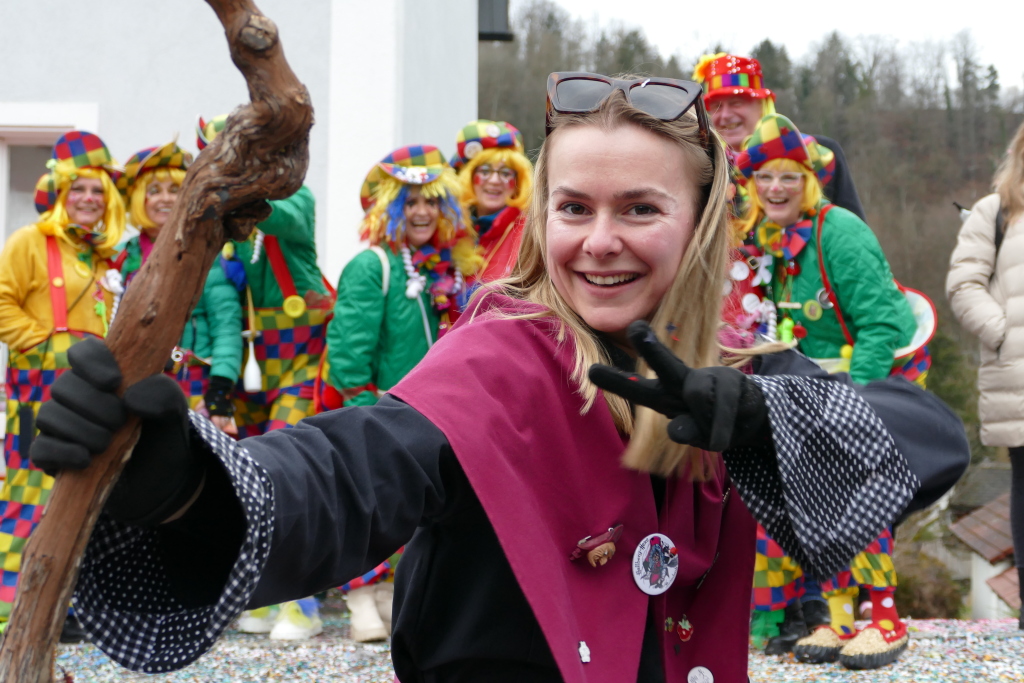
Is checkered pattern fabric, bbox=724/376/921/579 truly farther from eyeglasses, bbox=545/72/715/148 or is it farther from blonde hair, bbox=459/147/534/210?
blonde hair, bbox=459/147/534/210

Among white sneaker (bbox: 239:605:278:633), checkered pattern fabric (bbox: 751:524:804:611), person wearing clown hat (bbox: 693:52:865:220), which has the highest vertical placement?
person wearing clown hat (bbox: 693:52:865:220)

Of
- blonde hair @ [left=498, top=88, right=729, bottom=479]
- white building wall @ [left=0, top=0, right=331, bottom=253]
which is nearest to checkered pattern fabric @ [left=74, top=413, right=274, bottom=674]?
blonde hair @ [left=498, top=88, right=729, bottom=479]

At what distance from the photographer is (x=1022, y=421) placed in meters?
4.55

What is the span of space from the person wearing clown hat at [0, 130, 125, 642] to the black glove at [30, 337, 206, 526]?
352 cm

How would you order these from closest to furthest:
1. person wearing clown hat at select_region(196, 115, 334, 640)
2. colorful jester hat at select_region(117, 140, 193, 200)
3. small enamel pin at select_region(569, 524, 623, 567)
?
small enamel pin at select_region(569, 524, 623, 567) < person wearing clown hat at select_region(196, 115, 334, 640) < colorful jester hat at select_region(117, 140, 193, 200)

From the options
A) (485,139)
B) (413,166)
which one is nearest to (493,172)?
(485,139)

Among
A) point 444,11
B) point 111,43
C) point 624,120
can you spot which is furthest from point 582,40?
point 624,120

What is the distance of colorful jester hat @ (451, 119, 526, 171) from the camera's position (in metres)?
5.36

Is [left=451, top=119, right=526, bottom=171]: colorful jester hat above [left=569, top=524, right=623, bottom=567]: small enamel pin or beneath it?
above

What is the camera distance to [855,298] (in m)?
4.23

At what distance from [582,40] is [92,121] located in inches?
826

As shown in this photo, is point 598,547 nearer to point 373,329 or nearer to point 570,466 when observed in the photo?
point 570,466

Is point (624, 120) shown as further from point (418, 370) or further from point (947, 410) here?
point (947, 410)

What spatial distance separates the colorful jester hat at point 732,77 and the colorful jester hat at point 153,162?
250 centimetres
